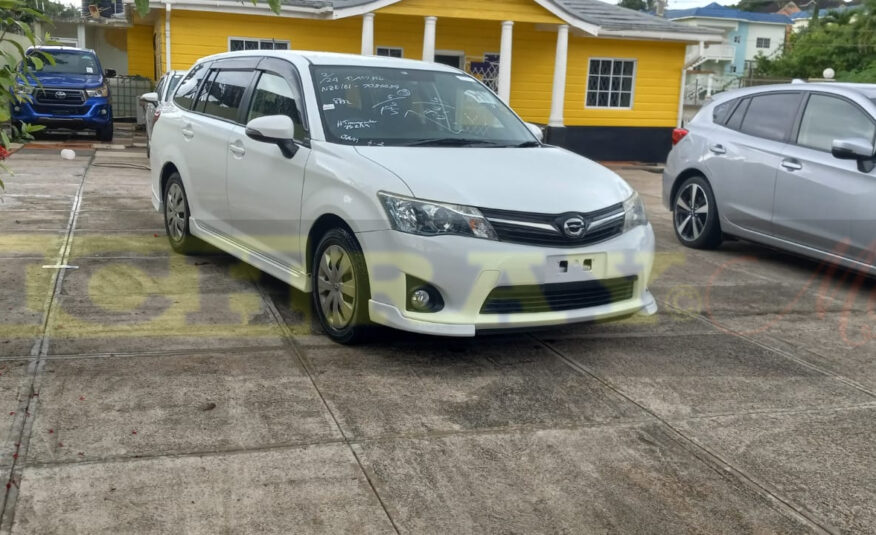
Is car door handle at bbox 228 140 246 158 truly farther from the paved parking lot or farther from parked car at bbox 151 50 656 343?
the paved parking lot

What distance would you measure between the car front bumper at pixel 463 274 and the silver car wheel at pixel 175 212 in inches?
116

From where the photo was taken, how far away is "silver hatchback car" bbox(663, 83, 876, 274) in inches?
278

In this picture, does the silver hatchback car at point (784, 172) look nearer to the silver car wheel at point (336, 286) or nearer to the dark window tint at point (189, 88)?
the silver car wheel at point (336, 286)

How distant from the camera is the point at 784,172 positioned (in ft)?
25.3

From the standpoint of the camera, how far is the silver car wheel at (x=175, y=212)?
7.39 m

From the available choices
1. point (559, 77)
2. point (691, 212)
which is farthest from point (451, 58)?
point (691, 212)

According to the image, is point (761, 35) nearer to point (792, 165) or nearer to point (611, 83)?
point (611, 83)

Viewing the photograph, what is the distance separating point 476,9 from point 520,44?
8.98 ft

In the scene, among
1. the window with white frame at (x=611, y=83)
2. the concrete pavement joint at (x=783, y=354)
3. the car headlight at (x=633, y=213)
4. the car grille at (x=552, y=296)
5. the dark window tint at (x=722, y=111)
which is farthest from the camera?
the window with white frame at (x=611, y=83)

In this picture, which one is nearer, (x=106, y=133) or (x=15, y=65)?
(x=15, y=65)

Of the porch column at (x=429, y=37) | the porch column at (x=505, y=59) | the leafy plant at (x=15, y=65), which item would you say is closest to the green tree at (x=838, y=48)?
the porch column at (x=505, y=59)

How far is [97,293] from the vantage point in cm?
624

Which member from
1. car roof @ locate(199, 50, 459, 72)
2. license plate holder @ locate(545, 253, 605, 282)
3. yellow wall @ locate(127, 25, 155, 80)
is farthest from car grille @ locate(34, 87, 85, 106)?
license plate holder @ locate(545, 253, 605, 282)

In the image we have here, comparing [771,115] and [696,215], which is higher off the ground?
[771,115]
